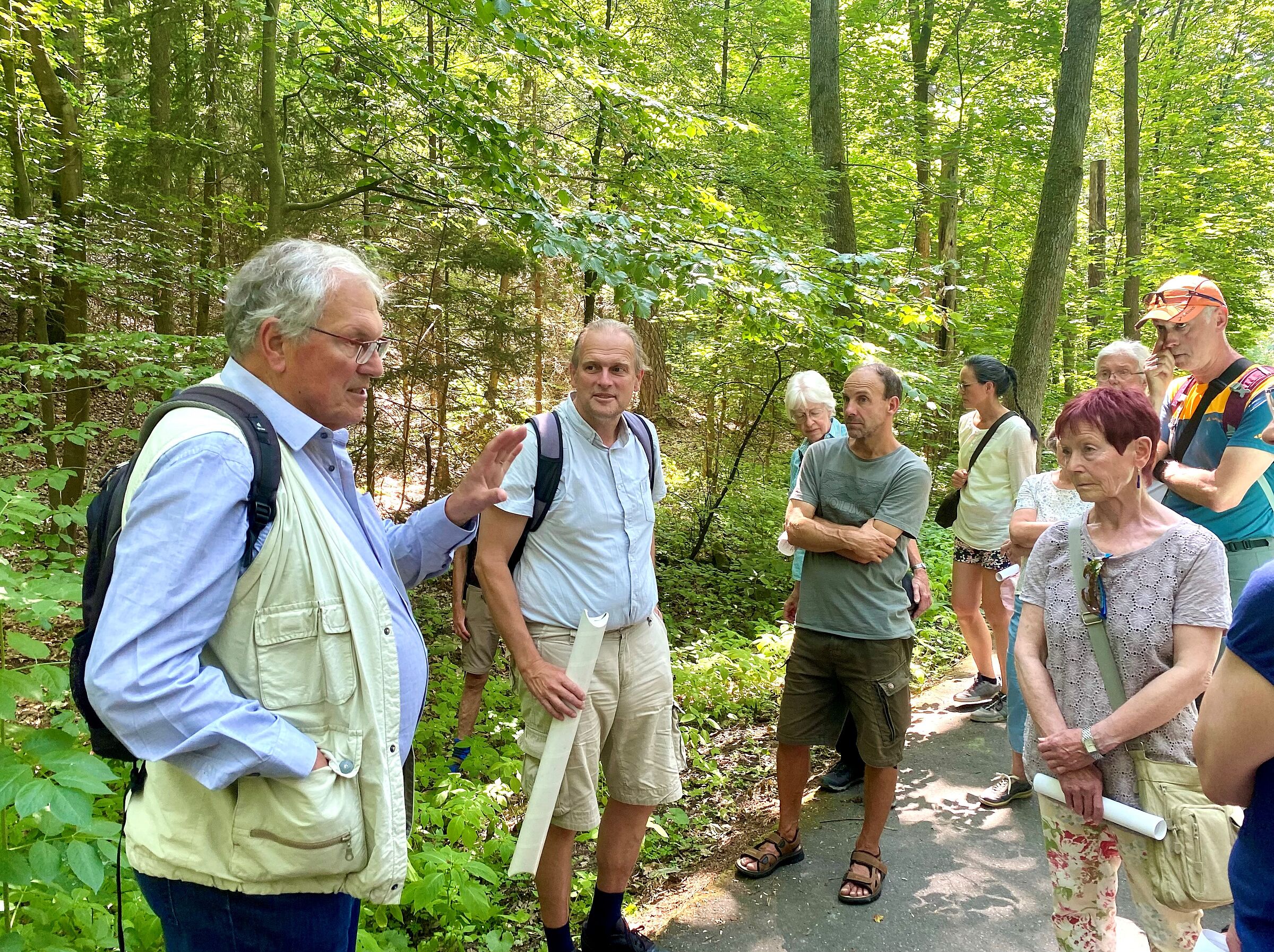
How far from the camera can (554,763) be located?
2527mm

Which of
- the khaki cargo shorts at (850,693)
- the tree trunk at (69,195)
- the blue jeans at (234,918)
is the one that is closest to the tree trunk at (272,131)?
the tree trunk at (69,195)

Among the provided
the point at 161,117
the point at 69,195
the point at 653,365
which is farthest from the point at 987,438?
the point at 69,195

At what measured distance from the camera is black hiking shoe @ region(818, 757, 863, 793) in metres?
4.16

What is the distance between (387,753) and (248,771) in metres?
0.27

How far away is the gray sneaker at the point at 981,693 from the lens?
5.14m

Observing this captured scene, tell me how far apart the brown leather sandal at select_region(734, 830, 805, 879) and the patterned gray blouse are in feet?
4.72

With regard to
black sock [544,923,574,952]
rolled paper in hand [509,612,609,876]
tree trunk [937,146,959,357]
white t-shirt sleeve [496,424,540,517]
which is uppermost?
tree trunk [937,146,959,357]

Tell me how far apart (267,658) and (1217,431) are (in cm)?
365

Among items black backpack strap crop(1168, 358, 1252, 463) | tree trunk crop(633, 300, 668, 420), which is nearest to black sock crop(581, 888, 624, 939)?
black backpack strap crop(1168, 358, 1252, 463)

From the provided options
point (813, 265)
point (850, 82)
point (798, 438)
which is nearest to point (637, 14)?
point (850, 82)

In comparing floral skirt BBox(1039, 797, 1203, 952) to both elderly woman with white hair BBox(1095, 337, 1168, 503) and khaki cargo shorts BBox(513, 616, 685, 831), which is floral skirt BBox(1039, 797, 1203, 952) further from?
elderly woman with white hair BBox(1095, 337, 1168, 503)

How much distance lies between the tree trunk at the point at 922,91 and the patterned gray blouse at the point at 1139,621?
1076cm

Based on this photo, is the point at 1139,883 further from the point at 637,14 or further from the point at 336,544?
the point at 637,14

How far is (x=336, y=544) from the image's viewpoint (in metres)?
1.56
